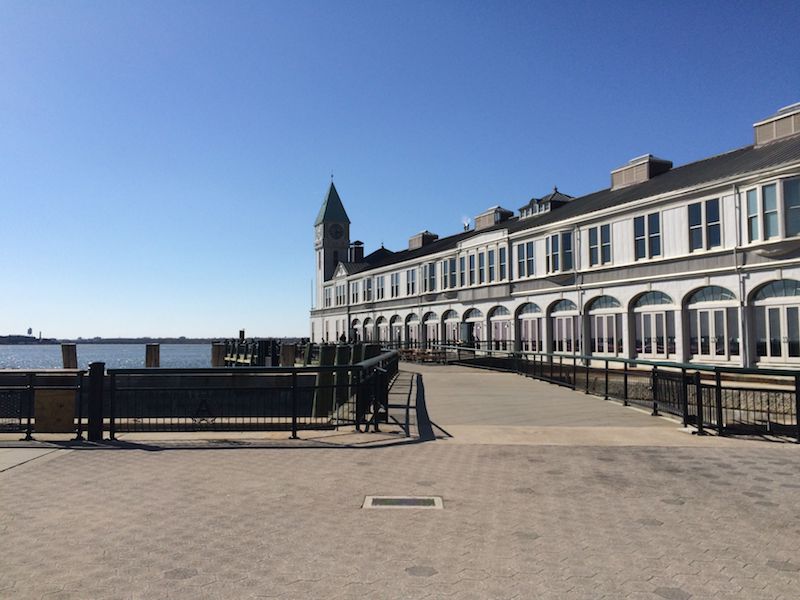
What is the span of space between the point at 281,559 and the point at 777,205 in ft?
85.7

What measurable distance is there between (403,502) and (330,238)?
272 feet

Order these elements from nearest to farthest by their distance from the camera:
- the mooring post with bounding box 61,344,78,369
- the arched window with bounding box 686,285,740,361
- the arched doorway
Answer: the arched window with bounding box 686,285,740,361 < the mooring post with bounding box 61,344,78,369 < the arched doorway

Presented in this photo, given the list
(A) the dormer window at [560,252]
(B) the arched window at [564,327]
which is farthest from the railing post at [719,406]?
(A) the dormer window at [560,252]

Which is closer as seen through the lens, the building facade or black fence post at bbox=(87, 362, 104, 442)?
black fence post at bbox=(87, 362, 104, 442)

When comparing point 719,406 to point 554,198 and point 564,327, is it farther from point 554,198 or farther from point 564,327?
point 554,198

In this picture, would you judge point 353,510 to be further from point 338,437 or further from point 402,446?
point 338,437

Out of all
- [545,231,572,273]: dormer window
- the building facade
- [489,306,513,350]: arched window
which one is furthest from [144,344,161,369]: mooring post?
[545,231,572,273]: dormer window

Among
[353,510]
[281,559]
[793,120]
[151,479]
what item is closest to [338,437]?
[151,479]

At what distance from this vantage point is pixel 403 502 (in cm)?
684

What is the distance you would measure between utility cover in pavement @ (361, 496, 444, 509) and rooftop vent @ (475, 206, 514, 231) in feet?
164

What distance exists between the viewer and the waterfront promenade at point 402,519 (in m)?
4.70

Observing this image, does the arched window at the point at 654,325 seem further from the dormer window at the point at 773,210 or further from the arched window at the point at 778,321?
the dormer window at the point at 773,210

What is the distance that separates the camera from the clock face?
88812 mm

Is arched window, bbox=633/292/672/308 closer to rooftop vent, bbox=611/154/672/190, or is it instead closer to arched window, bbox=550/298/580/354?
arched window, bbox=550/298/580/354
